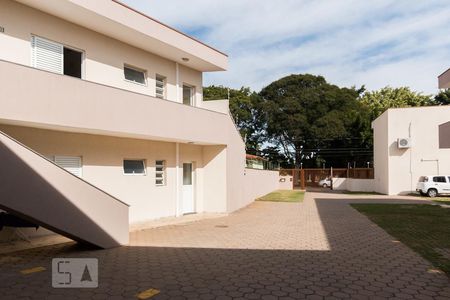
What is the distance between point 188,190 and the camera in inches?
628

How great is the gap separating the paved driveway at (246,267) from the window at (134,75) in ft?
17.5

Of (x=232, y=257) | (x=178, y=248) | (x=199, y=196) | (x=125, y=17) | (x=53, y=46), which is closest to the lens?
(x=232, y=257)

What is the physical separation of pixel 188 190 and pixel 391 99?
40884mm

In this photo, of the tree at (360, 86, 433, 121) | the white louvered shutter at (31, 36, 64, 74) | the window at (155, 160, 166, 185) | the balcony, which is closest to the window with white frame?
the balcony

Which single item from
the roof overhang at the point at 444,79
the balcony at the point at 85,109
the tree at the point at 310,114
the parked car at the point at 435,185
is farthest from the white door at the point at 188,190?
the tree at the point at 310,114

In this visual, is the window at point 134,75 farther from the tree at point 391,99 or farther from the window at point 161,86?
the tree at point 391,99

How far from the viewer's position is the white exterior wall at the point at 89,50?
9.66 metres

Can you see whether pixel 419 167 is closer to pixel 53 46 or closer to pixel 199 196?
pixel 199 196

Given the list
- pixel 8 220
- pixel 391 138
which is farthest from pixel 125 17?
pixel 391 138

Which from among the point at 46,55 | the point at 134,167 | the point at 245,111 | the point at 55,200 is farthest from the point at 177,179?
the point at 245,111

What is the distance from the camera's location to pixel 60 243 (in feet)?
30.6

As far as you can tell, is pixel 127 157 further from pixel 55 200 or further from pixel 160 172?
pixel 55 200

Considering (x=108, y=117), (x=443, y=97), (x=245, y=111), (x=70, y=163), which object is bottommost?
(x=70, y=163)

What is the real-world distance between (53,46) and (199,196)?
824 cm
